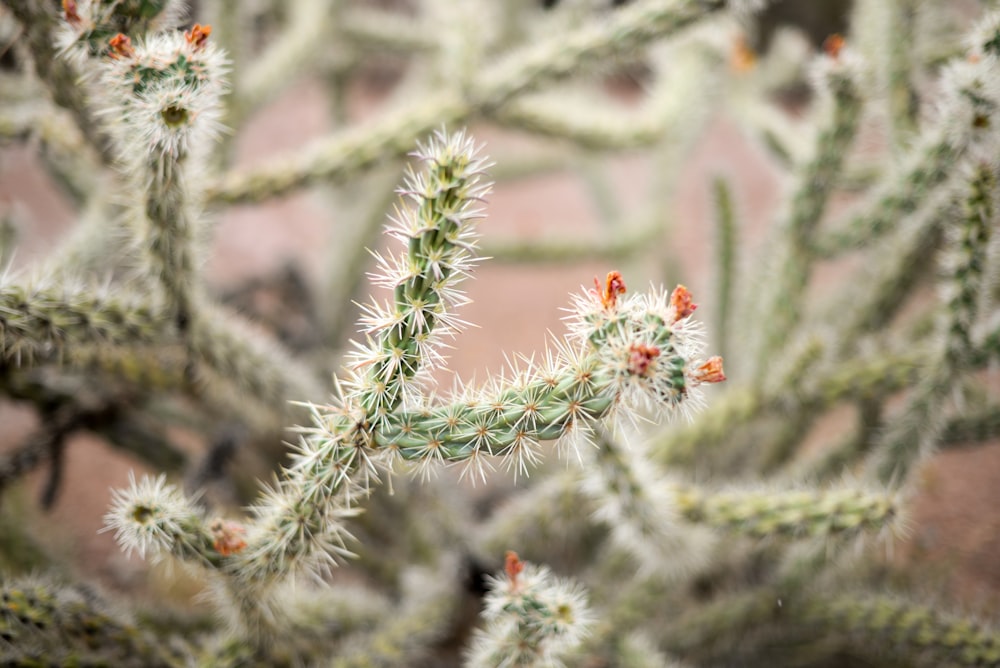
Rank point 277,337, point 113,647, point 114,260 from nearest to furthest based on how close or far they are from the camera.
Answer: point 113,647 < point 114,260 < point 277,337

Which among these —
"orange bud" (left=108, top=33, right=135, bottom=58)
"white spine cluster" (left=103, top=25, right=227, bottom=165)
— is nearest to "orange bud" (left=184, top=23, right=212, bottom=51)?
"white spine cluster" (left=103, top=25, right=227, bottom=165)

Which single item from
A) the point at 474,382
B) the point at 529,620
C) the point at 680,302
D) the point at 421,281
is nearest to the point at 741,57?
the point at 474,382

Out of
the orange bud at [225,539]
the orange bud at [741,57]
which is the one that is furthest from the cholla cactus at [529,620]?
the orange bud at [741,57]

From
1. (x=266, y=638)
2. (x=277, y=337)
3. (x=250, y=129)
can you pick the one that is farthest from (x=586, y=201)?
(x=266, y=638)

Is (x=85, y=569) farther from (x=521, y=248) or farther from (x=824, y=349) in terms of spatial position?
(x=824, y=349)

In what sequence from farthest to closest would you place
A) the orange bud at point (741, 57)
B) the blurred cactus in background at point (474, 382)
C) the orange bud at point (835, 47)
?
the orange bud at point (741, 57)
the orange bud at point (835, 47)
the blurred cactus in background at point (474, 382)

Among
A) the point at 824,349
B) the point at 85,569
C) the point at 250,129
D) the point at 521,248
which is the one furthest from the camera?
the point at 250,129

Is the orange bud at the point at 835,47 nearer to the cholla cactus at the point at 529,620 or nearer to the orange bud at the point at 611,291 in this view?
the orange bud at the point at 611,291
